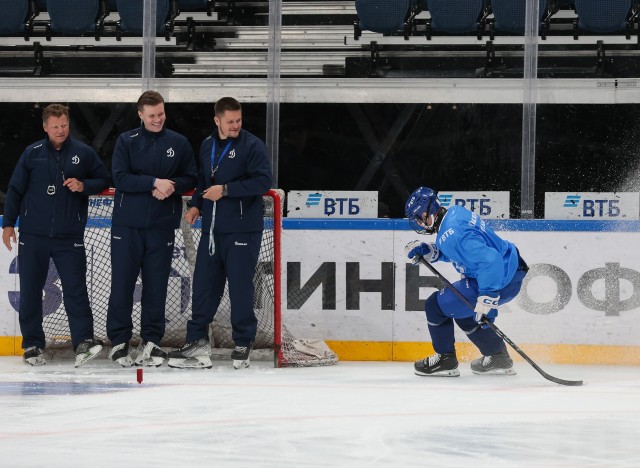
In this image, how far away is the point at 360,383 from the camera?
5.34 m

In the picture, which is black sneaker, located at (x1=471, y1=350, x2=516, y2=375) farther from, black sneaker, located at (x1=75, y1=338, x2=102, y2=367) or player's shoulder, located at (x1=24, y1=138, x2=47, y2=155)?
player's shoulder, located at (x1=24, y1=138, x2=47, y2=155)

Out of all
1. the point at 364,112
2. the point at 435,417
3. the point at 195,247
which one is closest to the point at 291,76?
the point at 364,112

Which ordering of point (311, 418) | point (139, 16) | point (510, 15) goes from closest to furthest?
1. point (311, 418)
2. point (510, 15)
3. point (139, 16)

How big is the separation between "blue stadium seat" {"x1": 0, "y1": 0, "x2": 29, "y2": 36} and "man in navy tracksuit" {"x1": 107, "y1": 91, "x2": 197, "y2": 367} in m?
2.88

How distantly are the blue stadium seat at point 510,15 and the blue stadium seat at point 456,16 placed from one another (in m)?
0.15

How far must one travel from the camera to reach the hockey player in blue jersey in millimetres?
5335

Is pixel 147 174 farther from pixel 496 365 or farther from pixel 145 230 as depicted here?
pixel 496 365

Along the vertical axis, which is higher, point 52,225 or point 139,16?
point 139,16

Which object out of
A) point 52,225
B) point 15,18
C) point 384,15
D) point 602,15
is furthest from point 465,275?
point 15,18

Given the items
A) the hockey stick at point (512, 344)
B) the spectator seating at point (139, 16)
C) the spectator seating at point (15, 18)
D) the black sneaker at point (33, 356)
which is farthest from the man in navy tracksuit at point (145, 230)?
the spectator seating at point (15, 18)

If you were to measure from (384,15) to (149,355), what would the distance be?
3332 mm

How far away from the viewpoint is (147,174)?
19.2ft

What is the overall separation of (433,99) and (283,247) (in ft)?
5.55

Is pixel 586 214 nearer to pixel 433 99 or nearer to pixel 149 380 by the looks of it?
pixel 433 99
